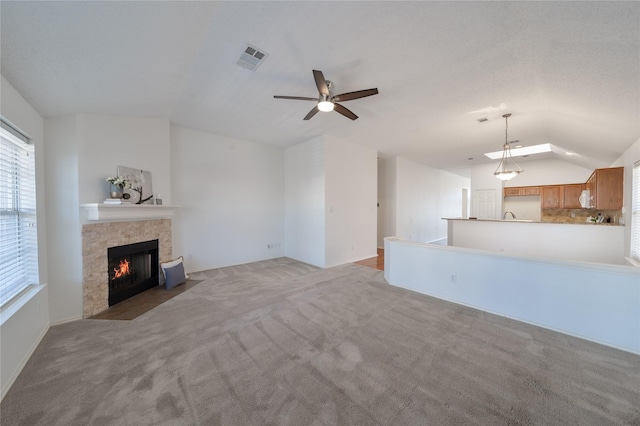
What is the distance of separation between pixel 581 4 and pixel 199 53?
11.0 ft

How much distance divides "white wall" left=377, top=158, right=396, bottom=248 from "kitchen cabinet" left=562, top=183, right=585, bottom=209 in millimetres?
5131

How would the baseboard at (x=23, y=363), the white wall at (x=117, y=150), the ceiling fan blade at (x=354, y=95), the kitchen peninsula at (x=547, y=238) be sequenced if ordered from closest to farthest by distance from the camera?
the baseboard at (x=23, y=363) → the ceiling fan blade at (x=354, y=95) → the white wall at (x=117, y=150) → the kitchen peninsula at (x=547, y=238)

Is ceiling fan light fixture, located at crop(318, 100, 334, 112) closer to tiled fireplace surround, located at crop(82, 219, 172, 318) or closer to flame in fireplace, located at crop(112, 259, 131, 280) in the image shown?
tiled fireplace surround, located at crop(82, 219, 172, 318)

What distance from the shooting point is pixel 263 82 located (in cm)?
296

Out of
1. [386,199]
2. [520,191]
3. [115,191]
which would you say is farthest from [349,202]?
[520,191]

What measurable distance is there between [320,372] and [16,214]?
11.5ft

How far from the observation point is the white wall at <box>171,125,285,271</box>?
4.73 meters

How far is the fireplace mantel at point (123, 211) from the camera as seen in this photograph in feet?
9.77

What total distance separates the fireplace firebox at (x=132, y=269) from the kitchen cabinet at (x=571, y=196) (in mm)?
11003

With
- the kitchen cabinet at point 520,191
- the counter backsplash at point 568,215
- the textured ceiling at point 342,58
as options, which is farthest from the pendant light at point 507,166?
the counter backsplash at point 568,215

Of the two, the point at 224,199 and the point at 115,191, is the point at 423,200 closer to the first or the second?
the point at 224,199

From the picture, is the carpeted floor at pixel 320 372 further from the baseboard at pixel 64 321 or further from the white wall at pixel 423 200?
the white wall at pixel 423 200

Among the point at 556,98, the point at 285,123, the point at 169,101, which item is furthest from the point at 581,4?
the point at 169,101

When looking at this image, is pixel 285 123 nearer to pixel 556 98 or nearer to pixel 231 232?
pixel 231 232
